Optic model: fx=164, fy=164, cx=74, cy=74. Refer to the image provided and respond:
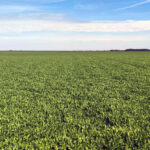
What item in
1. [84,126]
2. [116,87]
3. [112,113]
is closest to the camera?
[84,126]

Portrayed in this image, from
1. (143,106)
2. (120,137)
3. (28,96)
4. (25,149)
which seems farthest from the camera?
(28,96)

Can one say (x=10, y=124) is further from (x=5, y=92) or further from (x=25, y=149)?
(x=5, y=92)

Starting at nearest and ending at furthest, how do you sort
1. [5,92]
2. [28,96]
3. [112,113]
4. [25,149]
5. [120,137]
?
[25,149] → [120,137] → [112,113] → [28,96] → [5,92]

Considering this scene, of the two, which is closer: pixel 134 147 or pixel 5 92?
pixel 134 147

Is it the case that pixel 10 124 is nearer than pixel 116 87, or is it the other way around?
pixel 10 124

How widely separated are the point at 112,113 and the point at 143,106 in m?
1.57

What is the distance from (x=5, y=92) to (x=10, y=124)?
435 centimetres

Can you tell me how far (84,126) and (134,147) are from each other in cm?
155

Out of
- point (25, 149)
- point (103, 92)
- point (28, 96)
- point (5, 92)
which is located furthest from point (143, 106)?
point (5, 92)

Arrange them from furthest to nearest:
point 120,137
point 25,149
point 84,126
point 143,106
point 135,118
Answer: point 143,106, point 135,118, point 84,126, point 120,137, point 25,149

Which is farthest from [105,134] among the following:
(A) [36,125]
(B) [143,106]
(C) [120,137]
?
(B) [143,106]

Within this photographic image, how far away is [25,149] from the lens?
4074 millimetres

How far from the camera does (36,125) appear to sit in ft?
17.0

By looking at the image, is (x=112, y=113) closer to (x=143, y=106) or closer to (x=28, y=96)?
(x=143, y=106)
